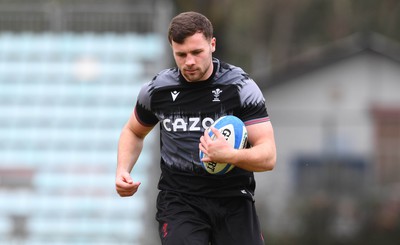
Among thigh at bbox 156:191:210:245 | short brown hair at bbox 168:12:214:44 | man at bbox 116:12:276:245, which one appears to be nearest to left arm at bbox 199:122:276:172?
man at bbox 116:12:276:245

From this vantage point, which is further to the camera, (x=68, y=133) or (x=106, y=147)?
(x=68, y=133)

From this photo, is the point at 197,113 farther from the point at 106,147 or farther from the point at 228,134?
the point at 106,147

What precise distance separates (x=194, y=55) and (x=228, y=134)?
1.76 ft

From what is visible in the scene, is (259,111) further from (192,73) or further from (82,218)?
(82,218)

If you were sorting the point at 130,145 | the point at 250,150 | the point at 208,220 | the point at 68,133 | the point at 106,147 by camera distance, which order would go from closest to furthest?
the point at 250,150
the point at 208,220
the point at 130,145
the point at 106,147
the point at 68,133

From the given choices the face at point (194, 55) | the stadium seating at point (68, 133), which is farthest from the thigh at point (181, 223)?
the stadium seating at point (68, 133)

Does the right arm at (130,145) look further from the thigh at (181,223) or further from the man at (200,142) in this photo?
the thigh at (181,223)

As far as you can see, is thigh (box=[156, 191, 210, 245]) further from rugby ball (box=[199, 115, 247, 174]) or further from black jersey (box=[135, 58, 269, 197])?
rugby ball (box=[199, 115, 247, 174])

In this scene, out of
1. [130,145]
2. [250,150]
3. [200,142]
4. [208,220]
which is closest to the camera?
[250,150]

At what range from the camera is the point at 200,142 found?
6.00 m

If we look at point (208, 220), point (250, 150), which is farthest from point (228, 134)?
point (208, 220)

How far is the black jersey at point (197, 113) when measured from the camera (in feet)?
20.0

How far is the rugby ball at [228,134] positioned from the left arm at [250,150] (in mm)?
76

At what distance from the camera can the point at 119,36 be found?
51.9 ft
